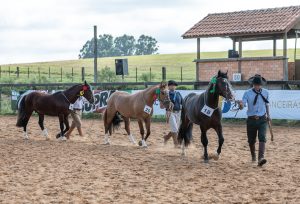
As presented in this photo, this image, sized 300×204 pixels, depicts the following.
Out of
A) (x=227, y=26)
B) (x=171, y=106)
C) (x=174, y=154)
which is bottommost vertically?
(x=174, y=154)

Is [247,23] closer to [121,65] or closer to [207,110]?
[121,65]

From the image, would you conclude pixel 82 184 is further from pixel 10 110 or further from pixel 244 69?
pixel 10 110

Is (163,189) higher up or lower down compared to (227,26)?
lower down

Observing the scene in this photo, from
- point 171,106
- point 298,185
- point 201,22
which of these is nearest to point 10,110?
point 201,22

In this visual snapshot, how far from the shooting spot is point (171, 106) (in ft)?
43.3

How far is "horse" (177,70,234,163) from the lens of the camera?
10.9 meters

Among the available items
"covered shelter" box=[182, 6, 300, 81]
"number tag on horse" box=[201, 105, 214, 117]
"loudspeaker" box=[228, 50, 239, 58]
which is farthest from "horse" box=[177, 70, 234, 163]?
"loudspeaker" box=[228, 50, 239, 58]

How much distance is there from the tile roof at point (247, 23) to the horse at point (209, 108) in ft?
35.5

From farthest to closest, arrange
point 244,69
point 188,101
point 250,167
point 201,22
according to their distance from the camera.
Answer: point 201,22
point 244,69
point 188,101
point 250,167

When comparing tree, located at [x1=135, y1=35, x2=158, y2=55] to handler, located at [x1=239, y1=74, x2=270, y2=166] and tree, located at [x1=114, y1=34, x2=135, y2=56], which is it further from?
handler, located at [x1=239, y1=74, x2=270, y2=166]

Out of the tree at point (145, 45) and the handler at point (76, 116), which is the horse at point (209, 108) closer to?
the handler at point (76, 116)

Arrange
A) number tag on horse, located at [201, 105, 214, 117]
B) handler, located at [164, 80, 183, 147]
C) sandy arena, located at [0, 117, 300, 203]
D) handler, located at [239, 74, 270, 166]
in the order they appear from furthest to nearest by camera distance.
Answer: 1. handler, located at [164, 80, 183, 147]
2. number tag on horse, located at [201, 105, 214, 117]
3. handler, located at [239, 74, 270, 166]
4. sandy arena, located at [0, 117, 300, 203]

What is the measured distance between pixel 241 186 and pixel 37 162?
4.35m

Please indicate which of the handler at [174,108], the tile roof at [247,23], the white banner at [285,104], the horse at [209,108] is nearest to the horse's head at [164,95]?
the handler at [174,108]
